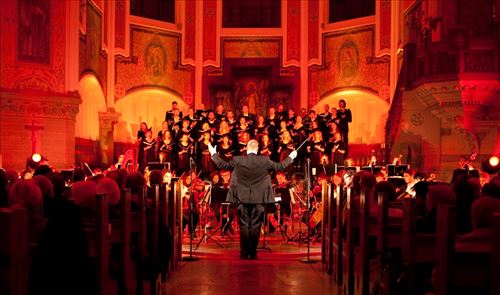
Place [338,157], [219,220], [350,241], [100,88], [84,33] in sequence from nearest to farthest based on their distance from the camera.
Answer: [350,241]
[219,220]
[338,157]
[84,33]
[100,88]

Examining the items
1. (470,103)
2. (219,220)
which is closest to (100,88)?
(219,220)

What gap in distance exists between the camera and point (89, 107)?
2130 cm

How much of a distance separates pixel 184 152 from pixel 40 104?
358 centimetres

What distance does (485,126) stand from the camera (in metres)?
14.8

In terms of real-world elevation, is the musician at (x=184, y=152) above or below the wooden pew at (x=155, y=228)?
above

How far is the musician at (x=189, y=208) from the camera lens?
10.7 metres

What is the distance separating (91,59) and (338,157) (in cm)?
745

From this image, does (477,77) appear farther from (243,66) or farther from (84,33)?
(243,66)

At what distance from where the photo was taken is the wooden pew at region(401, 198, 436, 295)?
4.79m

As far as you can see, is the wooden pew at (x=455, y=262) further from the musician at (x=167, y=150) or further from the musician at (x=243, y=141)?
the musician at (x=167, y=150)

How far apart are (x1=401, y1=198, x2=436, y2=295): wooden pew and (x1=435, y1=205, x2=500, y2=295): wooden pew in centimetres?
52

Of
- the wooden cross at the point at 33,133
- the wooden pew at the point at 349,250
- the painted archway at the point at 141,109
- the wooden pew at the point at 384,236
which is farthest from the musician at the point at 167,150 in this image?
the wooden pew at the point at 384,236

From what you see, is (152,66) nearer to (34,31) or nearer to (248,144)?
(34,31)

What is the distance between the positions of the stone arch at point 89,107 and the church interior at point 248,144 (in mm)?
91
